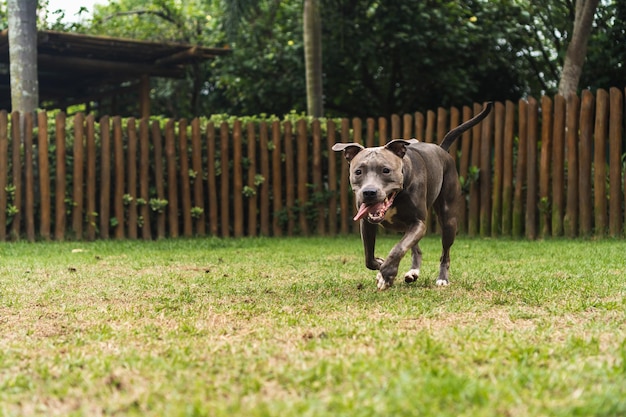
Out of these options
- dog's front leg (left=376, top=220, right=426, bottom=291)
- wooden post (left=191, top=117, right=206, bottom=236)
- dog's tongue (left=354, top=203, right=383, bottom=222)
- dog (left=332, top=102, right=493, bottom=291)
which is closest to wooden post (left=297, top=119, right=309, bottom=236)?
wooden post (left=191, top=117, right=206, bottom=236)

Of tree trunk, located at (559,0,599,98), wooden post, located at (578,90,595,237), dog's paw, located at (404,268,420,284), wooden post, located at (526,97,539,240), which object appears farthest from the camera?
tree trunk, located at (559,0,599,98)

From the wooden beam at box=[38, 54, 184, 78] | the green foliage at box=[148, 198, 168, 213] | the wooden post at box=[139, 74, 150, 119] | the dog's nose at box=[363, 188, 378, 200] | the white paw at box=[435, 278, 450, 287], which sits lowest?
the white paw at box=[435, 278, 450, 287]

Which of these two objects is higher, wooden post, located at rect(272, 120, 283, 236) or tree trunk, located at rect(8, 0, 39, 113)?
tree trunk, located at rect(8, 0, 39, 113)

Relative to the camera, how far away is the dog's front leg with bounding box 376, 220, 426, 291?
6.04 metres

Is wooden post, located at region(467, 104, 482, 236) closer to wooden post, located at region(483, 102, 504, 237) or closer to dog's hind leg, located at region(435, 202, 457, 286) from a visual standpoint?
wooden post, located at region(483, 102, 504, 237)

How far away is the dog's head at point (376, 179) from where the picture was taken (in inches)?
231

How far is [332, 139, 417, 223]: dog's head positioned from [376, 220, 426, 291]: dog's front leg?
247mm

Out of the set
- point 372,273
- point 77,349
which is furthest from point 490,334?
point 372,273

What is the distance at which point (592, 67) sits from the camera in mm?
17609

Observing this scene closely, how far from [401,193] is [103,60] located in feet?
44.4

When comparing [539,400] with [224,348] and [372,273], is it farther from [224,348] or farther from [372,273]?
[372,273]

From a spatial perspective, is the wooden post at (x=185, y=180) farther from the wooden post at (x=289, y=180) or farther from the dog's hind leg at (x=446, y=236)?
the dog's hind leg at (x=446, y=236)

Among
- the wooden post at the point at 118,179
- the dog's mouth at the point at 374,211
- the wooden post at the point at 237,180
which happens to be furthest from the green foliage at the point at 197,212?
the dog's mouth at the point at 374,211

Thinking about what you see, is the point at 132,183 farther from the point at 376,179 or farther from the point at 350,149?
the point at 376,179
